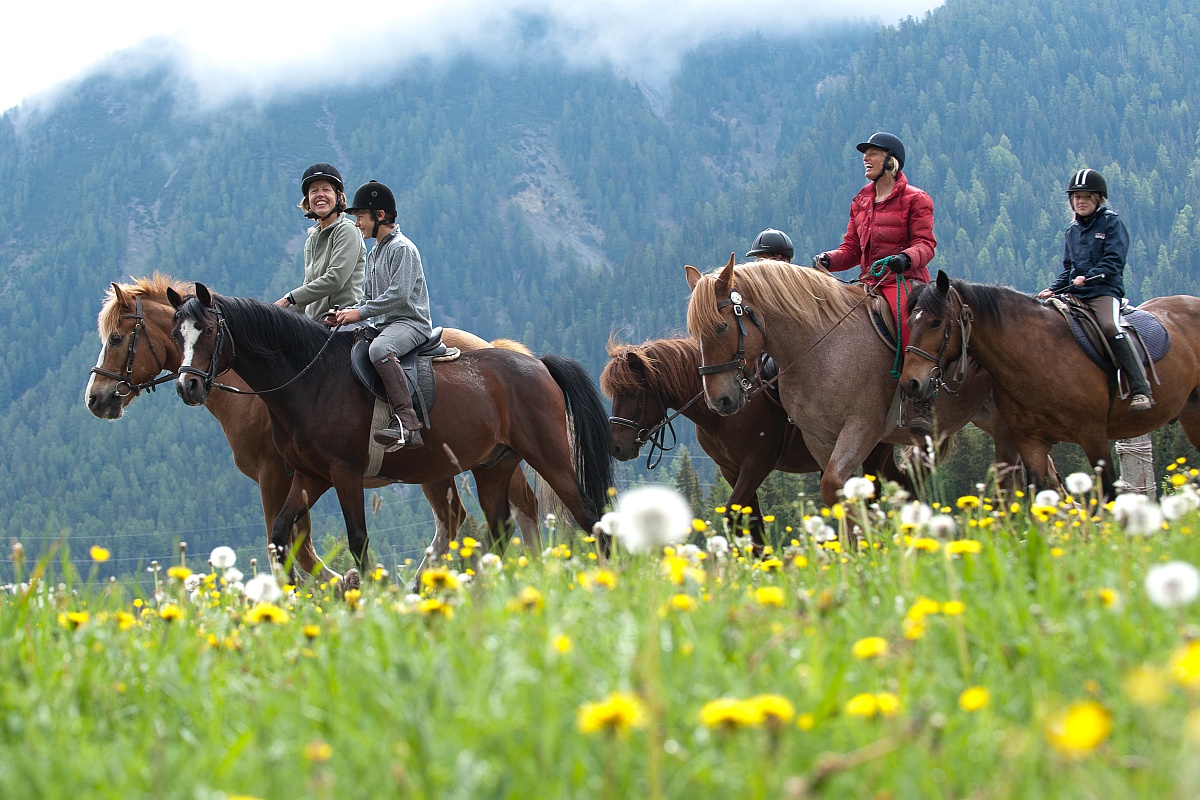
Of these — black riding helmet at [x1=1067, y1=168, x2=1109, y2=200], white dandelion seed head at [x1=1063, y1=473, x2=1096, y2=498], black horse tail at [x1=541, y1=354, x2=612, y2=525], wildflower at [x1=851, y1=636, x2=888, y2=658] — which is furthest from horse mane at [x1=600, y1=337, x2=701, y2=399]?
wildflower at [x1=851, y1=636, x2=888, y2=658]

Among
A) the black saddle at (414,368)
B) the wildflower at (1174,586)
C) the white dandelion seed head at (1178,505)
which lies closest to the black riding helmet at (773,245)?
the black saddle at (414,368)

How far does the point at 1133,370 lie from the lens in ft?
32.8

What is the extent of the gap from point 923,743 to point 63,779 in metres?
2.13

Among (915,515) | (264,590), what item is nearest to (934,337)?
(915,515)

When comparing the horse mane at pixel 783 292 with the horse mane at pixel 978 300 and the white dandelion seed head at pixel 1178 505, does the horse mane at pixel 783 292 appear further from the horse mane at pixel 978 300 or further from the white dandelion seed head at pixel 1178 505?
the white dandelion seed head at pixel 1178 505

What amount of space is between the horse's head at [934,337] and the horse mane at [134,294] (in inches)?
255

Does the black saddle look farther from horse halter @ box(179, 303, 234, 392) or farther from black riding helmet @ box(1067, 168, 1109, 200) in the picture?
black riding helmet @ box(1067, 168, 1109, 200)

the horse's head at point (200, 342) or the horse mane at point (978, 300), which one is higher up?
the horse's head at point (200, 342)

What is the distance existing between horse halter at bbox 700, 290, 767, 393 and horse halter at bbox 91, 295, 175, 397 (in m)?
5.05

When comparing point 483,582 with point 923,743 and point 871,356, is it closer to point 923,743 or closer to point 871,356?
point 923,743

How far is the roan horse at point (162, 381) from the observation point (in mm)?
10756

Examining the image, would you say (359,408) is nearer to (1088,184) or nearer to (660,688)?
(1088,184)

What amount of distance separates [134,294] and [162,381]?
88cm

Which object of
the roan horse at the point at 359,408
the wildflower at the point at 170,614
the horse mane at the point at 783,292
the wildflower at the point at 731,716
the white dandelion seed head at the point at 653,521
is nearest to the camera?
the wildflower at the point at 731,716
